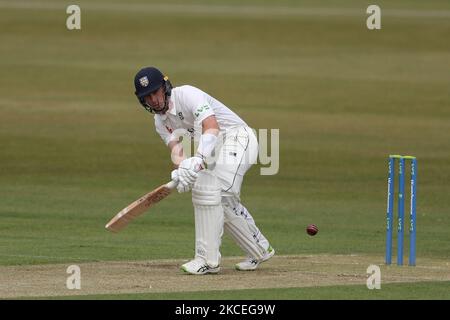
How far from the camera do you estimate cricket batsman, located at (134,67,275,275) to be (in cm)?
1041

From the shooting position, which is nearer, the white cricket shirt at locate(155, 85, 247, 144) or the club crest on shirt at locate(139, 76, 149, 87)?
the club crest on shirt at locate(139, 76, 149, 87)

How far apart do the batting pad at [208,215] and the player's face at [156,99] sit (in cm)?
63

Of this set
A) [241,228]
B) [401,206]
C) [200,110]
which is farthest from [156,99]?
[401,206]

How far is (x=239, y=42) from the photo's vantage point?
42.4 meters

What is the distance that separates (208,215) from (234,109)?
19.0 m

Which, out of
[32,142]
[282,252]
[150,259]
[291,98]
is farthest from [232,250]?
[291,98]

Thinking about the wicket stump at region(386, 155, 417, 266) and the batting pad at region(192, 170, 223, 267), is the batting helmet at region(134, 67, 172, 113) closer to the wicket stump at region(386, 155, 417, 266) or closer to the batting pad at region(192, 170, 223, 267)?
the batting pad at region(192, 170, 223, 267)

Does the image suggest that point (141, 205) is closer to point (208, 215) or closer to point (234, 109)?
point (208, 215)

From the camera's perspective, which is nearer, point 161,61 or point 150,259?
point 150,259

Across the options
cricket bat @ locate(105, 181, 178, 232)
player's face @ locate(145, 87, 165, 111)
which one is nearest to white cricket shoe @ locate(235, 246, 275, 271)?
cricket bat @ locate(105, 181, 178, 232)

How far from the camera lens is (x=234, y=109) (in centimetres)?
2942

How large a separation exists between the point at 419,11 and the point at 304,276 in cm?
4167

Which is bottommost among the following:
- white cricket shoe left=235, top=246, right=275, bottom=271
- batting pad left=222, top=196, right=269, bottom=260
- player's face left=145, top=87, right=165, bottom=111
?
white cricket shoe left=235, top=246, right=275, bottom=271

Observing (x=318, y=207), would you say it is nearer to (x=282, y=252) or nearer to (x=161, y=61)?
(x=282, y=252)
